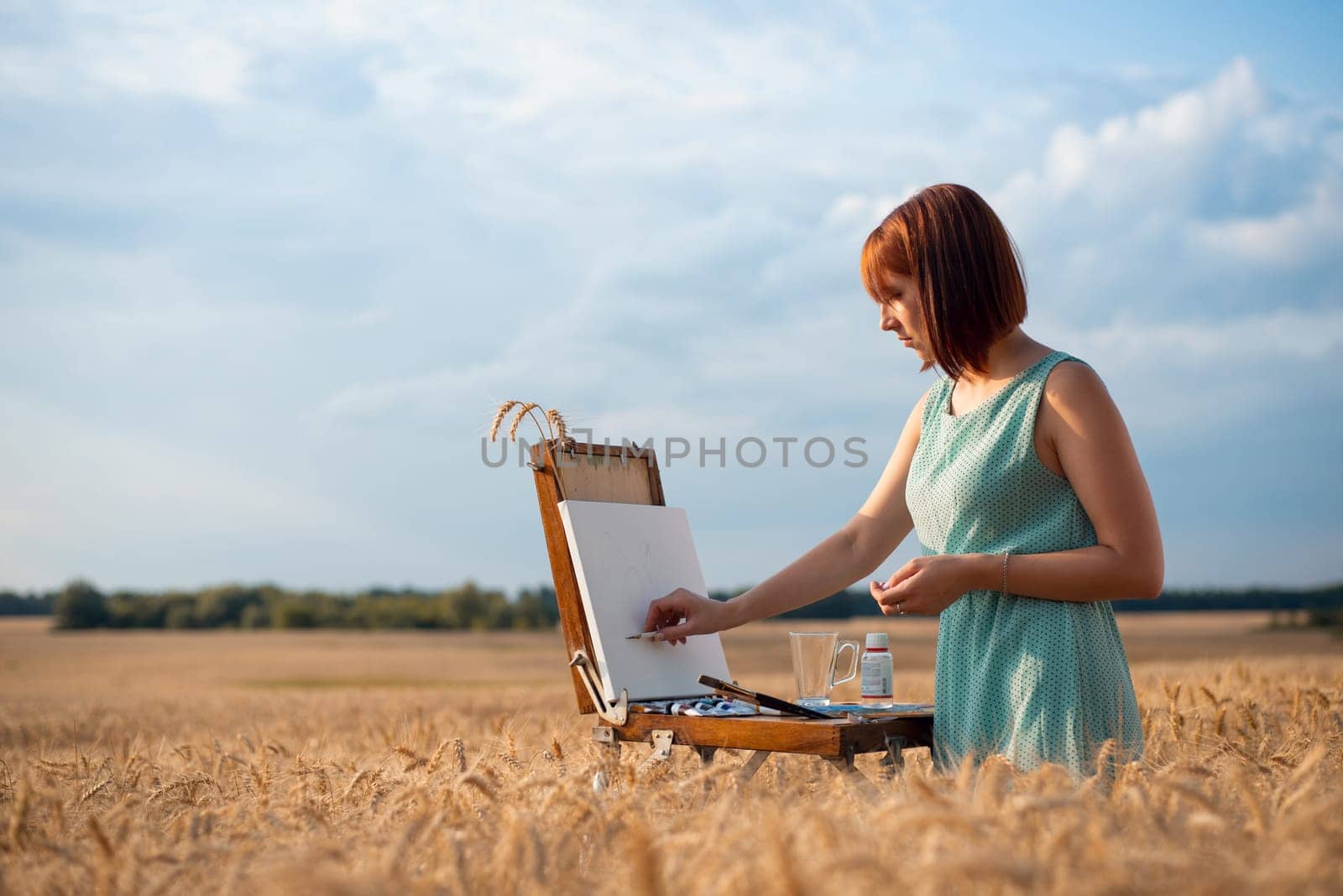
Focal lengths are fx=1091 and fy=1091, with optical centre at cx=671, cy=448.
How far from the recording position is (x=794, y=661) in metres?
4.07

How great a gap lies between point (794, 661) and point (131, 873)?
7.78 ft

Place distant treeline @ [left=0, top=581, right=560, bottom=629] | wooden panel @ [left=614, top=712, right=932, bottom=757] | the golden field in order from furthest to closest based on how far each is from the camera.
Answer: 1. distant treeline @ [left=0, top=581, right=560, bottom=629]
2. wooden panel @ [left=614, top=712, right=932, bottom=757]
3. the golden field

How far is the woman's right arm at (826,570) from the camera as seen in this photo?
3.86 meters

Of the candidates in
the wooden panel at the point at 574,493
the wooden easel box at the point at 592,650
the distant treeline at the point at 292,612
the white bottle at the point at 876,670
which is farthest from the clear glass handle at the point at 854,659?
the distant treeline at the point at 292,612

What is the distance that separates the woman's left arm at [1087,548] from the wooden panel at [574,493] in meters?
1.12

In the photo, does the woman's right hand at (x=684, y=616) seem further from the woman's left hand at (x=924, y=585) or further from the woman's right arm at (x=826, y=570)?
the woman's left hand at (x=924, y=585)

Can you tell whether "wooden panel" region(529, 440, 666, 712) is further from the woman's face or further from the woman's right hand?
the woman's face

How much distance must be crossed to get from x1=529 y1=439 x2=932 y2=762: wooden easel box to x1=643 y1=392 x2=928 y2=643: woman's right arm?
327mm

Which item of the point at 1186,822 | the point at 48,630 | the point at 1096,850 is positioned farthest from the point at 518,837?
the point at 48,630

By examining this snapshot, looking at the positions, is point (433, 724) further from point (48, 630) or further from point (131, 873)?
point (48, 630)

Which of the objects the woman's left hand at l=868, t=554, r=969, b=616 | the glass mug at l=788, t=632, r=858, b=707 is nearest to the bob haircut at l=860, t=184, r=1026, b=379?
the woman's left hand at l=868, t=554, r=969, b=616

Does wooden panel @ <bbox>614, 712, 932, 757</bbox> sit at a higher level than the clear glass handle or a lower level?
lower

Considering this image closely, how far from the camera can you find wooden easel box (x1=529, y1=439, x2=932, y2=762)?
303 centimetres

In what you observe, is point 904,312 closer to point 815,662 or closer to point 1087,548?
point 1087,548
